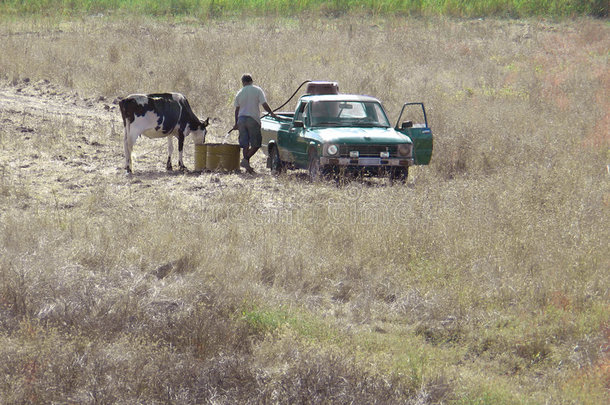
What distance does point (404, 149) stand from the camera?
43.4 feet

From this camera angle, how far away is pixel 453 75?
950 inches

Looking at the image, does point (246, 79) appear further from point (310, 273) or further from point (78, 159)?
point (310, 273)

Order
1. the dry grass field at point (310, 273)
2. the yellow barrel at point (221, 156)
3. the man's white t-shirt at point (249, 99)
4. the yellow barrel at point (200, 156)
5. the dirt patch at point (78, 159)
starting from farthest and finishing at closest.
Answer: the man's white t-shirt at point (249, 99), the yellow barrel at point (200, 156), the yellow barrel at point (221, 156), the dirt patch at point (78, 159), the dry grass field at point (310, 273)

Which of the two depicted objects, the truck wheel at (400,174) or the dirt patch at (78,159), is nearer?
the dirt patch at (78,159)

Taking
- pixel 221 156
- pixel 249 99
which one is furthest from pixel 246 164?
pixel 249 99

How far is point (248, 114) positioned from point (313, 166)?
1.90 metres

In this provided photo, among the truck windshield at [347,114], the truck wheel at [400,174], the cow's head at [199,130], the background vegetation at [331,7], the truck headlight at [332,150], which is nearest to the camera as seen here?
the truck headlight at [332,150]

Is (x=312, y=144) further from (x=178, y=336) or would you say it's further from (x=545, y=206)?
(x=178, y=336)

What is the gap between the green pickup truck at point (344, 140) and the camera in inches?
513

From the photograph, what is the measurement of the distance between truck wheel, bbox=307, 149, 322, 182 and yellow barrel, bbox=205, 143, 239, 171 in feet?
4.99

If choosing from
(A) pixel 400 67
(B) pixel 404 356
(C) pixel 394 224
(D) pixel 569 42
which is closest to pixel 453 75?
(A) pixel 400 67

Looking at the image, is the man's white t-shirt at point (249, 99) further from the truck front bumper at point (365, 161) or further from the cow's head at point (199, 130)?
the truck front bumper at point (365, 161)

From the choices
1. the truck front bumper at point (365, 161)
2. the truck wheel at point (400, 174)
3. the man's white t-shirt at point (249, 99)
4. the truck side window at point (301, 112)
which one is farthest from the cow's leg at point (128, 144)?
the truck wheel at point (400, 174)

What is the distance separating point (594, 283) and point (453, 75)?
17218mm
